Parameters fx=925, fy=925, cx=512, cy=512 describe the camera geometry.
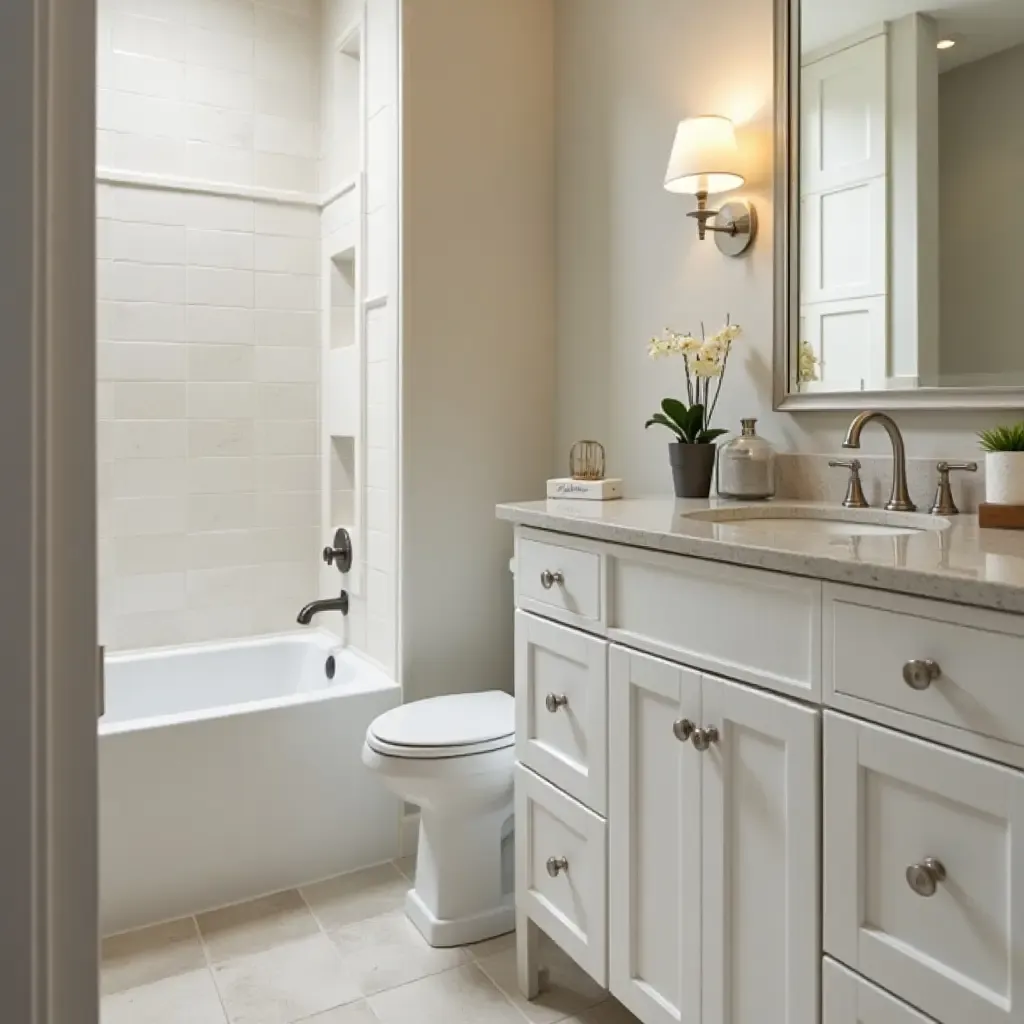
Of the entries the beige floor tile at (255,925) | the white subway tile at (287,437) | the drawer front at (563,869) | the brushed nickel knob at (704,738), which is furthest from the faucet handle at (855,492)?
the white subway tile at (287,437)

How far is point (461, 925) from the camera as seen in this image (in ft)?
6.98

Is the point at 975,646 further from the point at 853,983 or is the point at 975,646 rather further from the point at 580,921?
the point at 580,921

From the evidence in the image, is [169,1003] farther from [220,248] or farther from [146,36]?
[146,36]

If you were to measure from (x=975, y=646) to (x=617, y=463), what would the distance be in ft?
5.27

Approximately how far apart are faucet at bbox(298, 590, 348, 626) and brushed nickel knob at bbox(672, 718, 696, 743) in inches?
64.5

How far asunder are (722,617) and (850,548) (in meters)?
0.22

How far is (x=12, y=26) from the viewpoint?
46 centimetres

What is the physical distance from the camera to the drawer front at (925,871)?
3.22 ft

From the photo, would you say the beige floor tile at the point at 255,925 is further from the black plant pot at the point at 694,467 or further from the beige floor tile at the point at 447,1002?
the black plant pot at the point at 694,467

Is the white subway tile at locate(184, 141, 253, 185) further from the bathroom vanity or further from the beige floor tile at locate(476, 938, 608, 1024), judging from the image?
the beige floor tile at locate(476, 938, 608, 1024)

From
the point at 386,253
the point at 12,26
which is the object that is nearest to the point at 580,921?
the point at 12,26

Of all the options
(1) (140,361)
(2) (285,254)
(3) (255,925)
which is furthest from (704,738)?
(2) (285,254)

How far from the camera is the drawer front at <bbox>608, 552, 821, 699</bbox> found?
122 cm

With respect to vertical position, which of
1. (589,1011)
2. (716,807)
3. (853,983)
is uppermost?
(716,807)
